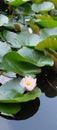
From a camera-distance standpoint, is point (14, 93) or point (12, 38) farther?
point (12, 38)

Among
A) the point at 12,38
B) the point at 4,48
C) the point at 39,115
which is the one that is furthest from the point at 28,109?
the point at 12,38

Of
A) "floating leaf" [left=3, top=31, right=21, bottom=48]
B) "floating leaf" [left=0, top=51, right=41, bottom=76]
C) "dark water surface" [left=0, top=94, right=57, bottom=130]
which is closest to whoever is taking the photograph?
"dark water surface" [left=0, top=94, right=57, bottom=130]

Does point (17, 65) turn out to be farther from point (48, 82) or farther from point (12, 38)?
point (12, 38)

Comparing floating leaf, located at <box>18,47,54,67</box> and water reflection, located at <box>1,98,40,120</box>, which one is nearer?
water reflection, located at <box>1,98,40,120</box>

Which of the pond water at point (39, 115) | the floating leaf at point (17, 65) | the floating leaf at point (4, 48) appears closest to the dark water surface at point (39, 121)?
the pond water at point (39, 115)

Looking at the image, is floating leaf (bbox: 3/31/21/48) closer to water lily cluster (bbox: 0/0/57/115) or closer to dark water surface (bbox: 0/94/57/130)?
water lily cluster (bbox: 0/0/57/115)

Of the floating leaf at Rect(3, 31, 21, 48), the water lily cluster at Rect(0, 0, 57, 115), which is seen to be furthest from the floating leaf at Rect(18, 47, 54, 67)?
the floating leaf at Rect(3, 31, 21, 48)

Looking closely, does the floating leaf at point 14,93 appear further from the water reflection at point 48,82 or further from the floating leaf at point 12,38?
the floating leaf at point 12,38
